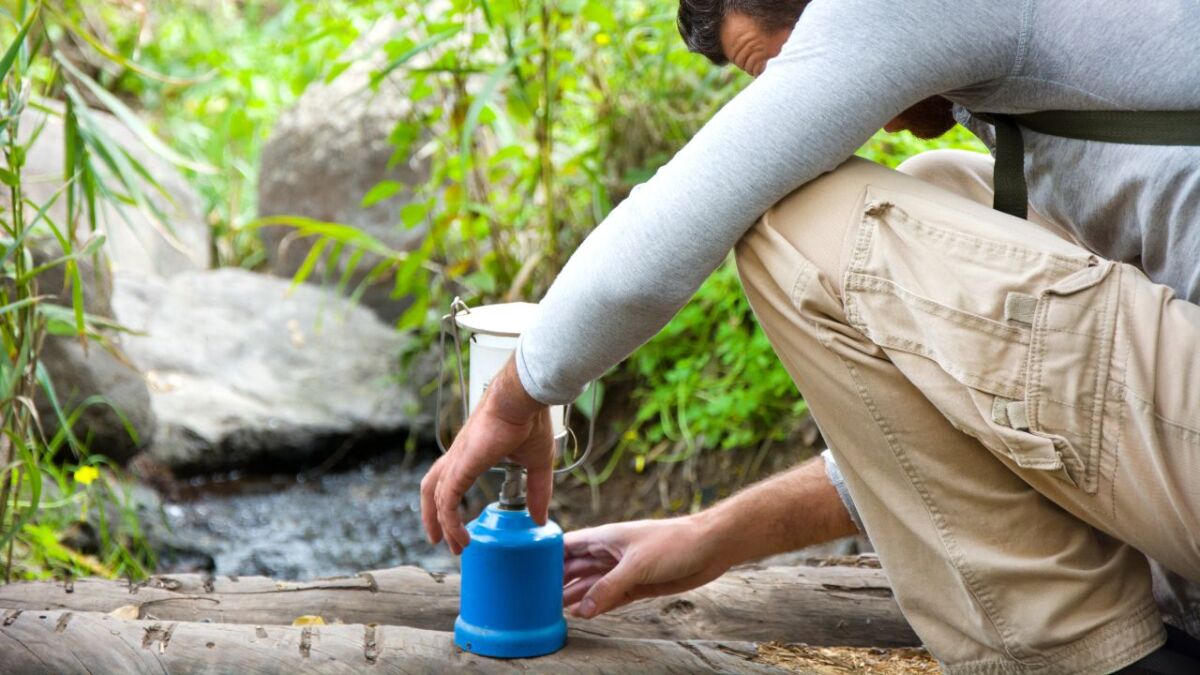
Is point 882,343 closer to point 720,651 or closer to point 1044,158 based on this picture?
point 1044,158

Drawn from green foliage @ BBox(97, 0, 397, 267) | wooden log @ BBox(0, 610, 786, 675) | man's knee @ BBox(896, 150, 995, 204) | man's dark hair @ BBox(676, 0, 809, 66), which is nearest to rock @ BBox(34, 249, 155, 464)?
wooden log @ BBox(0, 610, 786, 675)

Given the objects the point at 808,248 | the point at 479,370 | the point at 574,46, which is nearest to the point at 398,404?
the point at 574,46

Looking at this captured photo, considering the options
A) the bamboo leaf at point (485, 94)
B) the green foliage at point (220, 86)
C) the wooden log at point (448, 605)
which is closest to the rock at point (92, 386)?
the bamboo leaf at point (485, 94)

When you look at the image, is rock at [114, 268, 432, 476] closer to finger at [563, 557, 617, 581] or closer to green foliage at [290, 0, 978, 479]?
green foliage at [290, 0, 978, 479]

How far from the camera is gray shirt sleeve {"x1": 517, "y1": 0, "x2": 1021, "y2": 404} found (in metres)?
1.32

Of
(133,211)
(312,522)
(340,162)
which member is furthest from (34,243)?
(340,162)

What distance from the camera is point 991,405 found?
A: 1.32m

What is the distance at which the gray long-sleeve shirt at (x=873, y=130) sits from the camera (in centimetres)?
131

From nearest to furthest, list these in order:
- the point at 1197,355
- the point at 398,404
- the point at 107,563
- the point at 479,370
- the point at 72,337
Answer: the point at 1197,355 < the point at 479,370 < the point at 107,563 < the point at 72,337 < the point at 398,404

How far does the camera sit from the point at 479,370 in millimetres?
1701

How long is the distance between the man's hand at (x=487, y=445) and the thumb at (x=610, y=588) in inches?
9.5

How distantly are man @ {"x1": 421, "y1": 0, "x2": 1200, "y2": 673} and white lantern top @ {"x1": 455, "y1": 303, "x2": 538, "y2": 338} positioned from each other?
0.18m

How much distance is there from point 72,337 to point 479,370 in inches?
78.0

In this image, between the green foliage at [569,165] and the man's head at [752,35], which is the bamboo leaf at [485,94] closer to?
the green foliage at [569,165]
